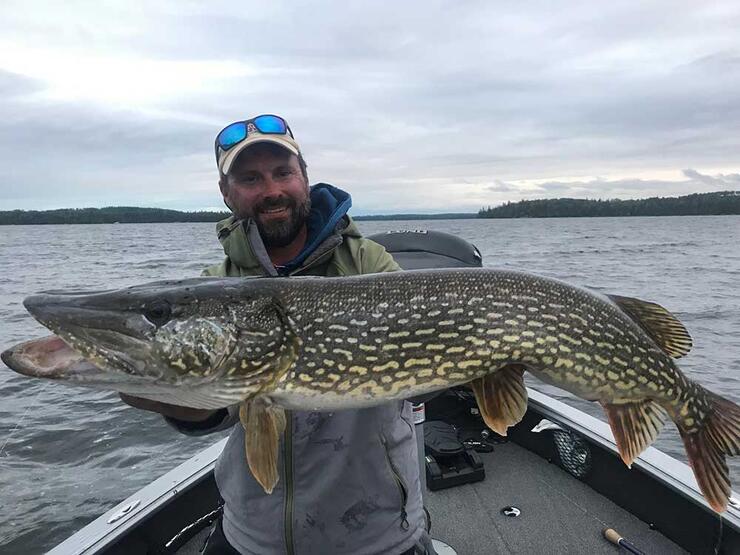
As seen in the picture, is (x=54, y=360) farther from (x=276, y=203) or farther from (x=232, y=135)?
(x=232, y=135)

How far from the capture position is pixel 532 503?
4.04 m

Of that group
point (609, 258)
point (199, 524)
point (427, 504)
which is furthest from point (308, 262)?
point (609, 258)

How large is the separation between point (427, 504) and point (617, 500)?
4.24 ft

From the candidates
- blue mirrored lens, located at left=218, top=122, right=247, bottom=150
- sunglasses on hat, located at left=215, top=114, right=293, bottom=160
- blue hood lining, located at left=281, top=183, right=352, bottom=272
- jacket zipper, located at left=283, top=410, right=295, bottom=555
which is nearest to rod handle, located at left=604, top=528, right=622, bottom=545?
jacket zipper, located at left=283, top=410, right=295, bottom=555

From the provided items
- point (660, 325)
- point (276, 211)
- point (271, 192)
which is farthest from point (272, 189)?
point (660, 325)

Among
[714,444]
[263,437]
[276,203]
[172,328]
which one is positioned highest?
[276,203]

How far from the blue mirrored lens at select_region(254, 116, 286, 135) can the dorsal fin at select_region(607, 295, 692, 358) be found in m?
1.79

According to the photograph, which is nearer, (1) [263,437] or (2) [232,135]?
(1) [263,437]

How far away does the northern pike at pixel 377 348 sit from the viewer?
1.98 metres

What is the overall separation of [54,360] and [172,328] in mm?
400

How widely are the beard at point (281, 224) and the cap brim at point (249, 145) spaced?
27 centimetres

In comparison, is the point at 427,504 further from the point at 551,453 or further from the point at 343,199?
the point at 343,199

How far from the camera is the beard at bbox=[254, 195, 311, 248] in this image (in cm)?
278

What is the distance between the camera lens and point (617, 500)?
3.85 metres
